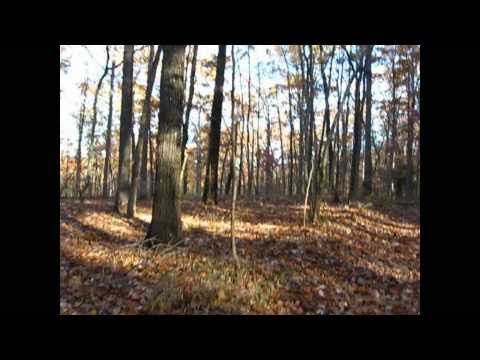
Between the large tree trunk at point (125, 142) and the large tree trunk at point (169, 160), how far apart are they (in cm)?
453

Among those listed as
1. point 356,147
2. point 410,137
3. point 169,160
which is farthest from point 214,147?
point 410,137

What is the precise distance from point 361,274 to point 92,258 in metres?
5.30

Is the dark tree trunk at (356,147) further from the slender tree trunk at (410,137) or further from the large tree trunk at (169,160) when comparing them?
the large tree trunk at (169,160)

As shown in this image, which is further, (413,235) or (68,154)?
(68,154)

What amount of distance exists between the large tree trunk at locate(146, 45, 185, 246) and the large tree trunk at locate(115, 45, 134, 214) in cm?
453

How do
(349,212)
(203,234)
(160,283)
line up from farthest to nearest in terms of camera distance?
(349,212) < (203,234) < (160,283)

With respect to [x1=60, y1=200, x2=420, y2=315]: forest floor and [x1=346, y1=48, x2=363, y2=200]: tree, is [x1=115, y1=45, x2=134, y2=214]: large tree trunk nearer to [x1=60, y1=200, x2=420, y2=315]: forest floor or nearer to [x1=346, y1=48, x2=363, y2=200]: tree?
[x1=60, y1=200, x2=420, y2=315]: forest floor

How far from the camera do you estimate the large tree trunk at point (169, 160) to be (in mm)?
7098

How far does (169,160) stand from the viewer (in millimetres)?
7105

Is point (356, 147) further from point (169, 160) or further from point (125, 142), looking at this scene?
point (169, 160)

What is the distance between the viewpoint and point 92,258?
657 cm

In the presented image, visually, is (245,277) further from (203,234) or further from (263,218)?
(263,218)

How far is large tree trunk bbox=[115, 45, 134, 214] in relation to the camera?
11258 mm
